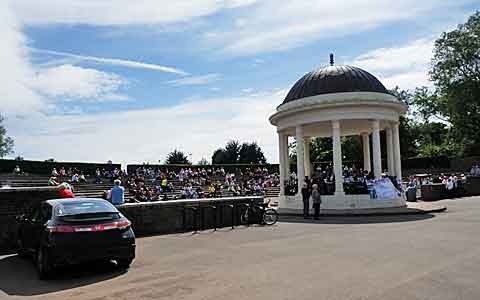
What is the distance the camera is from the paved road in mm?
6730

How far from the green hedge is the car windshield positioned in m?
31.3

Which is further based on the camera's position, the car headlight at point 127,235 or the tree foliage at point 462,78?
the tree foliage at point 462,78

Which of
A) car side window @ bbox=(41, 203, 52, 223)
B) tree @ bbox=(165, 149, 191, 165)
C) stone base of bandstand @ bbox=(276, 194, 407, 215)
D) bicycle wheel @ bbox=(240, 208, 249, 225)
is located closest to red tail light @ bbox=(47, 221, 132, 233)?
car side window @ bbox=(41, 203, 52, 223)

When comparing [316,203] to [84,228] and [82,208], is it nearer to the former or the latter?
[82,208]

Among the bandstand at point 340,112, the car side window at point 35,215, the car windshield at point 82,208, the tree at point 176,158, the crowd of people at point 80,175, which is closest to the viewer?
the car windshield at point 82,208

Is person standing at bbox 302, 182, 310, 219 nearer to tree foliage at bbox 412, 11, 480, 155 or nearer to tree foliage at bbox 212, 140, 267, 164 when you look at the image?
tree foliage at bbox 412, 11, 480, 155

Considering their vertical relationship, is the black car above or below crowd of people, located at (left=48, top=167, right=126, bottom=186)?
below

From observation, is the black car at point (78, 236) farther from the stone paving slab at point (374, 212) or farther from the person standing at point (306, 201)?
the stone paving slab at point (374, 212)

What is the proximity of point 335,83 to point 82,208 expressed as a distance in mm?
17992

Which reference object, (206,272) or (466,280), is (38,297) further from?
(466,280)

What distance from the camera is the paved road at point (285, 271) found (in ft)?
22.1

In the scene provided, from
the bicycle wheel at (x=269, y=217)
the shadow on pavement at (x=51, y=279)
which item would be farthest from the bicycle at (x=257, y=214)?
the shadow on pavement at (x=51, y=279)

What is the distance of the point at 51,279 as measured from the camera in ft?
27.4

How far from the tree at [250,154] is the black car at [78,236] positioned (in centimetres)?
8296
